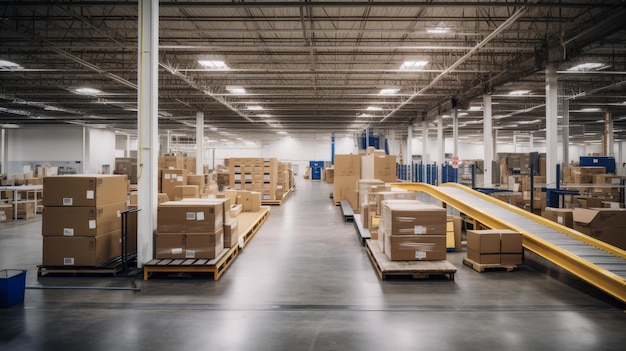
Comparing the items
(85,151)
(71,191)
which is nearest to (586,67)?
(71,191)

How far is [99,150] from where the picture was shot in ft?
93.5

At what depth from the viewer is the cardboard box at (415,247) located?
5718 millimetres

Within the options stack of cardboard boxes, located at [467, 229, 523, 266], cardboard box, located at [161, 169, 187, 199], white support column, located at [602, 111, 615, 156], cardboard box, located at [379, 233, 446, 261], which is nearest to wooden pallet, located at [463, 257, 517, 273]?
stack of cardboard boxes, located at [467, 229, 523, 266]

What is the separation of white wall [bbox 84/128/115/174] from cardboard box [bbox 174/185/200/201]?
19.1 meters

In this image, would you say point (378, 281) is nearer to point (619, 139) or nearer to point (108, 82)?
point (108, 82)

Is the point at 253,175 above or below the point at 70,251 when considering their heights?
above

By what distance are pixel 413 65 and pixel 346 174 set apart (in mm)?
4718

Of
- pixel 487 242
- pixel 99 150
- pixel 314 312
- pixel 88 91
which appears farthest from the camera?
pixel 99 150

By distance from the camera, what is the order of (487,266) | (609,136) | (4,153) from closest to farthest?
(487,266) < (609,136) < (4,153)

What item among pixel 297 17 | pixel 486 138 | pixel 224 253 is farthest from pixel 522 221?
pixel 486 138

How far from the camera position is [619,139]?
1503 inches

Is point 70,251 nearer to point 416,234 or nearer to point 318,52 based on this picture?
point 416,234

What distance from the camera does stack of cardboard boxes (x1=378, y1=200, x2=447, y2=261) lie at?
18.8 ft

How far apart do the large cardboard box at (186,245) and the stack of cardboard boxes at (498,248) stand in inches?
165
